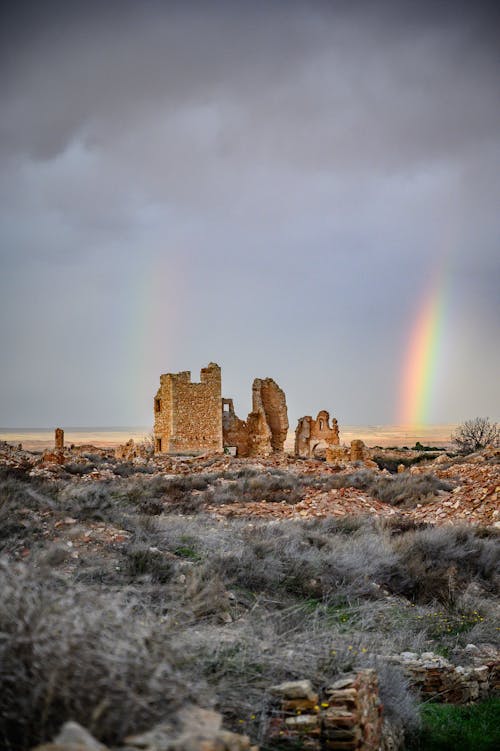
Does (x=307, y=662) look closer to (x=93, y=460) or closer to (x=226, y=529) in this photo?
(x=226, y=529)

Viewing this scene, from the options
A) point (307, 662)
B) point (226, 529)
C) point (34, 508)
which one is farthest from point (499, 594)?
point (34, 508)

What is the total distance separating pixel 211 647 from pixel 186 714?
180 centimetres

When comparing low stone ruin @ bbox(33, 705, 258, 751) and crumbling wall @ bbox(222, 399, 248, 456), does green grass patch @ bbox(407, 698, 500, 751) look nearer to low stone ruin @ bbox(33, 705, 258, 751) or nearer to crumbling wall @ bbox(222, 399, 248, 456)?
low stone ruin @ bbox(33, 705, 258, 751)

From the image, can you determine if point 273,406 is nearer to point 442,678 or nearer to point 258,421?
Result: point 258,421

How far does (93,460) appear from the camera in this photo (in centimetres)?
2758

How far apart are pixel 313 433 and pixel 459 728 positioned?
134 feet

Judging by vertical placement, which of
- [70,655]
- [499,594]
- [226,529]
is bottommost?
[499,594]

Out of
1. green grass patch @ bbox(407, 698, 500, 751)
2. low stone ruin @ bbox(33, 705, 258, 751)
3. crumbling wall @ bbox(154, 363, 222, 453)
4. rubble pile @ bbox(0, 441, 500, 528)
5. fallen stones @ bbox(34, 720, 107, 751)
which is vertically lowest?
green grass patch @ bbox(407, 698, 500, 751)

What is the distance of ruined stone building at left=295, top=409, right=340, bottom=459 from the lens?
46438mm

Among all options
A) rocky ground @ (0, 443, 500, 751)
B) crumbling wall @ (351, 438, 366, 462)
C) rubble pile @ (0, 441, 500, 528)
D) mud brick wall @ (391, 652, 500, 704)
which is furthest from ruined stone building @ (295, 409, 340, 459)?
mud brick wall @ (391, 652, 500, 704)

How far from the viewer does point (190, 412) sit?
40.7 meters

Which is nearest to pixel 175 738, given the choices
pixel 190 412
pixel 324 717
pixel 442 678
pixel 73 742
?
Result: pixel 73 742

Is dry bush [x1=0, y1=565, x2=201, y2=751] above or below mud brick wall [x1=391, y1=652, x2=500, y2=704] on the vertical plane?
above

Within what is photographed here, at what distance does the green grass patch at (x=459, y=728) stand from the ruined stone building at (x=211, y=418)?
1354 inches
